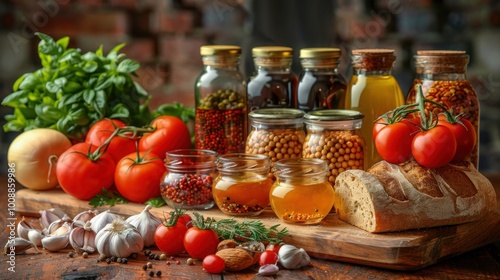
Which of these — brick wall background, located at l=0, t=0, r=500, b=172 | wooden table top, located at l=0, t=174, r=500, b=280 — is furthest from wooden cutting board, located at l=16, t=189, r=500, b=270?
brick wall background, located at l=0, t=0, r=500, b=172

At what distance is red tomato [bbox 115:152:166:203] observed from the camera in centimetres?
184

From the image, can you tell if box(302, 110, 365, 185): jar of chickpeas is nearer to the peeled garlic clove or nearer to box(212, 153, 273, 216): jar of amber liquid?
box(212, 153, 273, 216): jar of amber liquid

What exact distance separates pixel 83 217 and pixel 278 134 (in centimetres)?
46

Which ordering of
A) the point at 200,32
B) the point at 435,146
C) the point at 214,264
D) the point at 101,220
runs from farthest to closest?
the point at 200,32 < the point at 101,220 < the point at 435,146 < the point at 214,264

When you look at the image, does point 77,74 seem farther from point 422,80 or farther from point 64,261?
point 422,80

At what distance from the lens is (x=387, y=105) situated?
1829 millimetres

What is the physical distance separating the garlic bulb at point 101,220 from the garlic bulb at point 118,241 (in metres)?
0.07

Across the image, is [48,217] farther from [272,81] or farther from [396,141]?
[396,141]

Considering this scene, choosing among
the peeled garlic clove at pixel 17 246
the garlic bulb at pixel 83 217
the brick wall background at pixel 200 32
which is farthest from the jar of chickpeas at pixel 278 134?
the brick wall background at pixel 200 32

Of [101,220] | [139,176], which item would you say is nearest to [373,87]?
[139,176]

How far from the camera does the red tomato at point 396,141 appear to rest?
5.32 feet

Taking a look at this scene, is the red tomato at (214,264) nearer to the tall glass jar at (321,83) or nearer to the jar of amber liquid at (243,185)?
the jar of amber liquid at (243,185)

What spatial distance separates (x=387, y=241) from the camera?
1522 mm

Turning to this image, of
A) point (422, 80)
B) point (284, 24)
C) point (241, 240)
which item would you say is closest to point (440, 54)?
point (422, 80)
